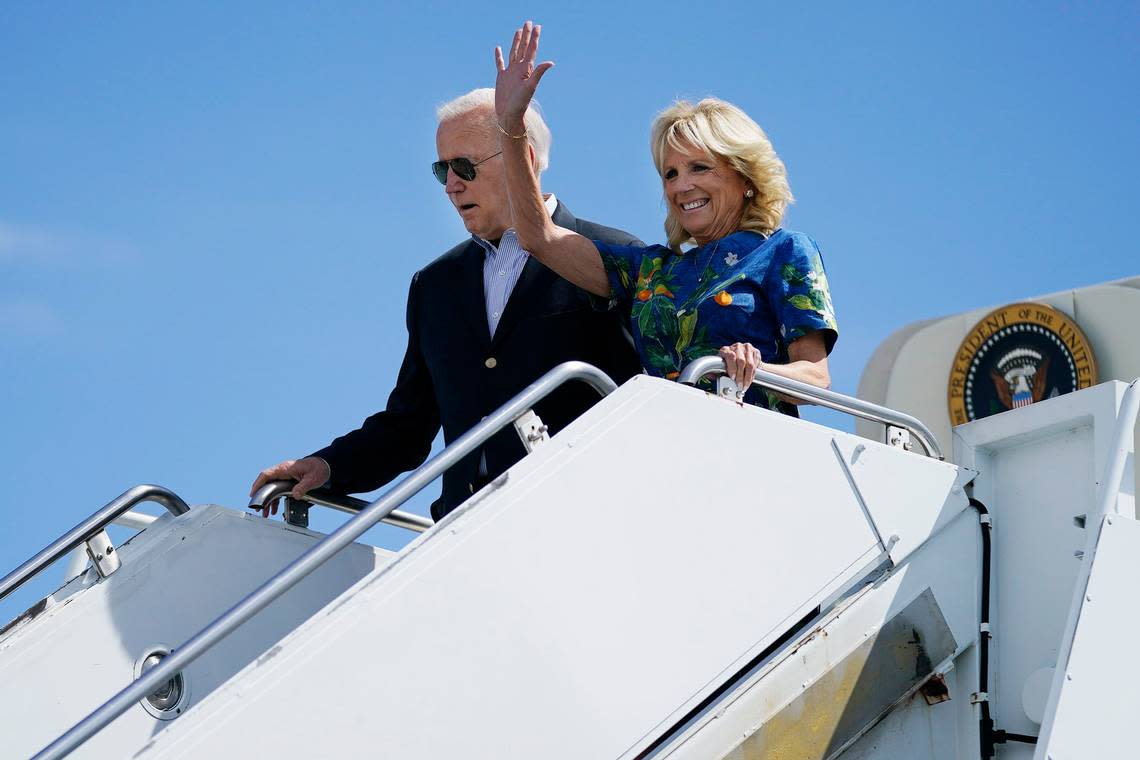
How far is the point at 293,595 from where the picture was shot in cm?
437

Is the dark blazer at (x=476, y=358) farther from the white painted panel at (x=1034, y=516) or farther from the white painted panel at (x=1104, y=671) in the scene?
the white painted panel at (x=1104, y=671)

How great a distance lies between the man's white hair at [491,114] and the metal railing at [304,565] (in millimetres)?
1530

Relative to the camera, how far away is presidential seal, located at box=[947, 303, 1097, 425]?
1147 centimetres

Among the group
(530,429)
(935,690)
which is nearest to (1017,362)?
(935,690)

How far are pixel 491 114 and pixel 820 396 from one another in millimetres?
1692

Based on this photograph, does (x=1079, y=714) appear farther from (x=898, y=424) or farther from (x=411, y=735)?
(x=411, y=735)

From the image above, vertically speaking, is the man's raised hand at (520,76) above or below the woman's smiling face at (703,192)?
above

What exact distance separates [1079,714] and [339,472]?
2497 mm

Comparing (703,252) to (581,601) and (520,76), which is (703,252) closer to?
(520,76)

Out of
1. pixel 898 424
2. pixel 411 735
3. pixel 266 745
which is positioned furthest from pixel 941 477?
pixel 266 745

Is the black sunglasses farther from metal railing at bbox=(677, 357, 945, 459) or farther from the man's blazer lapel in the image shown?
metal railing at bbox=(677, 357, 945, 459)

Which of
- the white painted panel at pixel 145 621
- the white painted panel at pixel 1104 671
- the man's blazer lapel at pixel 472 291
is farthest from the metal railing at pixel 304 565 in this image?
the white painted panel at pixel 1104 671

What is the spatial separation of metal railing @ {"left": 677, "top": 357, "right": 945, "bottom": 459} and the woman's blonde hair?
2.22 feet

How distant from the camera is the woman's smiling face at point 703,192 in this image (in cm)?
434
